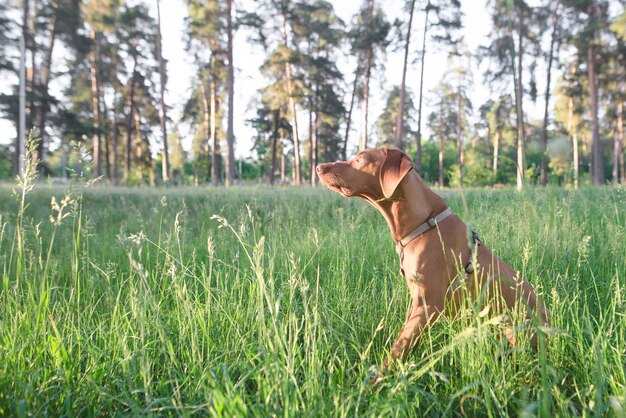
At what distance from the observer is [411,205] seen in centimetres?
242

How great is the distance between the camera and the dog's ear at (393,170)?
231cm

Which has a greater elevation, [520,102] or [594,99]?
[594,99]

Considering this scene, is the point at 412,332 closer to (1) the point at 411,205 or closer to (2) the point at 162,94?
(1) the point at 411,205

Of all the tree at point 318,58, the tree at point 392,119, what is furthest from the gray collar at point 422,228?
the tree at point 392,119

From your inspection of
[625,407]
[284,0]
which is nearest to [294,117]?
[284,0]

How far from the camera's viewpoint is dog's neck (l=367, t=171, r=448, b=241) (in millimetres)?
2395

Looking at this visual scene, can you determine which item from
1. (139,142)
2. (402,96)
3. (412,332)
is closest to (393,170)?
(412,332)

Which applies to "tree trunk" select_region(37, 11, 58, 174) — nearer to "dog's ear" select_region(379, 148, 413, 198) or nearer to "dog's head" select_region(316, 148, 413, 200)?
"dog's head" select_region(316, 148, 413, 200)

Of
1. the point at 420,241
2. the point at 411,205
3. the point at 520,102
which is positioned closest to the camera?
the point at 520,102

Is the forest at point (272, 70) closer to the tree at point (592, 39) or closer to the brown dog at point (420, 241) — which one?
the tree at point (592, 39)

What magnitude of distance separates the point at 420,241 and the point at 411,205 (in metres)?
0.24

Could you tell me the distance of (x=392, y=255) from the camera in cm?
374

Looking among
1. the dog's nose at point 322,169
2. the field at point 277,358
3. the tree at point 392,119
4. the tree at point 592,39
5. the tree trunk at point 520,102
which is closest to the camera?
the tree trunk at point 520,102

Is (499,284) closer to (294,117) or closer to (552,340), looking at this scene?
(552,340)
